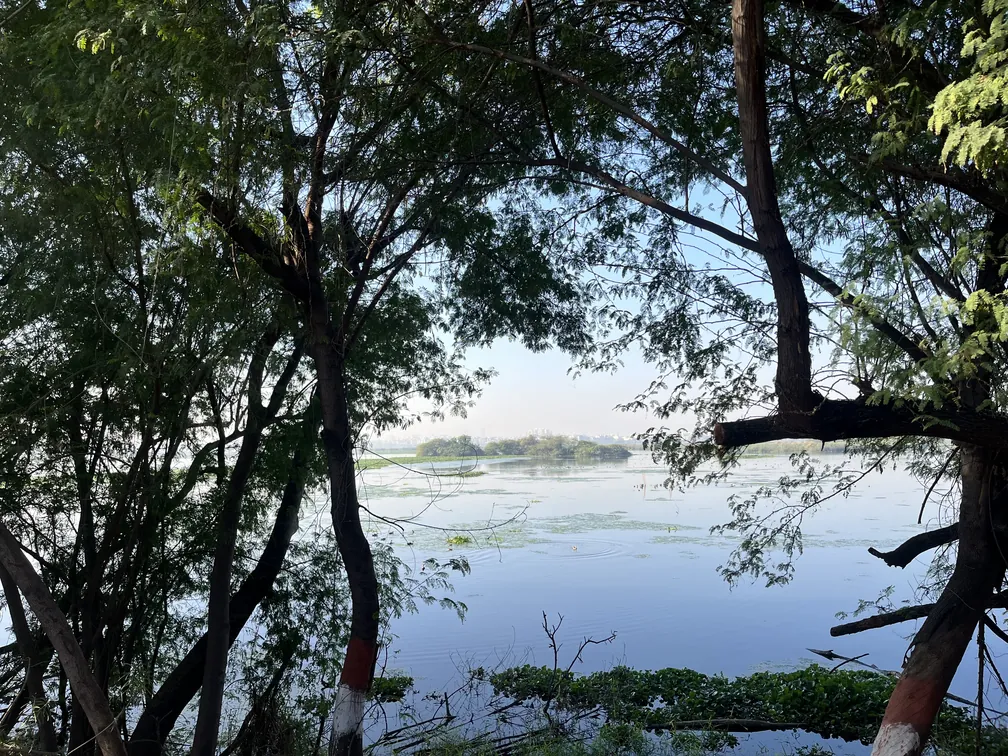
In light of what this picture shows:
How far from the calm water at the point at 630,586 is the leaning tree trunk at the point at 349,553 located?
0.54 metres

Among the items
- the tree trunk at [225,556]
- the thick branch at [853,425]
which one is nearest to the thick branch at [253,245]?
the tree trunk at [225,556]

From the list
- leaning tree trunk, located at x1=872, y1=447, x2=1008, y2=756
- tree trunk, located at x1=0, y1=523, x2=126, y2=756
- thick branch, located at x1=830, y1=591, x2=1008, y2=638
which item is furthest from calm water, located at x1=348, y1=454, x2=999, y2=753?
leaning tree trunk, located at x1=872, y1=447, x2=1008, y2=756

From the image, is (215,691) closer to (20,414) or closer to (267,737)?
(267,737)

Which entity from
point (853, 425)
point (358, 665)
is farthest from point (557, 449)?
point (853, 425)

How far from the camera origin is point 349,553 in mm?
4309

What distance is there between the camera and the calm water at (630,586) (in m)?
8.67

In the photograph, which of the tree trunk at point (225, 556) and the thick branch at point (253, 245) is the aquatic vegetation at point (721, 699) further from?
the thick branch at point (253, 245)

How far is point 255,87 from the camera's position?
127 inches

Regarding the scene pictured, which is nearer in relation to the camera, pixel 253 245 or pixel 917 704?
pixel 917 704

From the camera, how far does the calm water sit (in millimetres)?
8672

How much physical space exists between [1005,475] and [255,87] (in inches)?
148

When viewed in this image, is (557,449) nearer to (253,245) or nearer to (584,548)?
(584,548)

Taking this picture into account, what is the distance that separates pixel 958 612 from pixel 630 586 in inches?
288

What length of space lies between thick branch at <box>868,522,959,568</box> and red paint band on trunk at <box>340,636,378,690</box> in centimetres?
264
